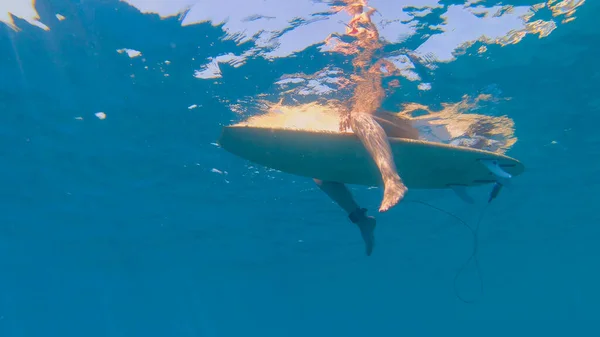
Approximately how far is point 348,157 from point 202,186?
13.5 metres

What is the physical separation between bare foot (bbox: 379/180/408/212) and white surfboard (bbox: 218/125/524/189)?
47.5 inches

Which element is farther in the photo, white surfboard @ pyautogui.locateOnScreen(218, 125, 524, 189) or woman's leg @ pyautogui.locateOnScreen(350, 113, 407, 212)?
white surfboard @ pyautogui.locateOnScreen(218, 125, 524, 189)

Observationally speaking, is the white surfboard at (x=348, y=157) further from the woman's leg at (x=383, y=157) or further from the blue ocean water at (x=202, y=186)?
the blue ocean water at (x=202, y=186)

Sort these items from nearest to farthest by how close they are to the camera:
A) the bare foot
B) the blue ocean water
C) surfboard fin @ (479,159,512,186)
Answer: the bare foot → surfboard fin @ (479,159,512,186) → the blue ocean water

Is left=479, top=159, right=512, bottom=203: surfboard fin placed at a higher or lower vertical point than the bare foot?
lower

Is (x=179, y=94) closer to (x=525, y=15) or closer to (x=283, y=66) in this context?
(x=283, y=66)

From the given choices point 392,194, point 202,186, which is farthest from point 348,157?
point 202,186

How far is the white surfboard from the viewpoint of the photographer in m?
5.82

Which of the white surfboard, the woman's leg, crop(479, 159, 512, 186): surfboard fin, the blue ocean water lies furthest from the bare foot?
the blue ocean water

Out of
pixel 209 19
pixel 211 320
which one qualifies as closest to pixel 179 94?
pixel 209 19

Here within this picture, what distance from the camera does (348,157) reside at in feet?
20.4

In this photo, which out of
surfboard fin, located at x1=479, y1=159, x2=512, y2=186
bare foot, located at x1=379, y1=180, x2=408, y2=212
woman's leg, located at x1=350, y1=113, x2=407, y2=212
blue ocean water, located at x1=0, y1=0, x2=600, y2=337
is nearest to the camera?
bare foot, located at x1=379, y1=180, x2=408, y2=212

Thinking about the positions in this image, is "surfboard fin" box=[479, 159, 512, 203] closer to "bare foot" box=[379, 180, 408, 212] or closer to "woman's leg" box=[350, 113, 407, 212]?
"woman's leg" box=[350, 113, 407, 212]

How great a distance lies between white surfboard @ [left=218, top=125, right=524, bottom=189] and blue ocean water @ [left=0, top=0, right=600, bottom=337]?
13.3ft
